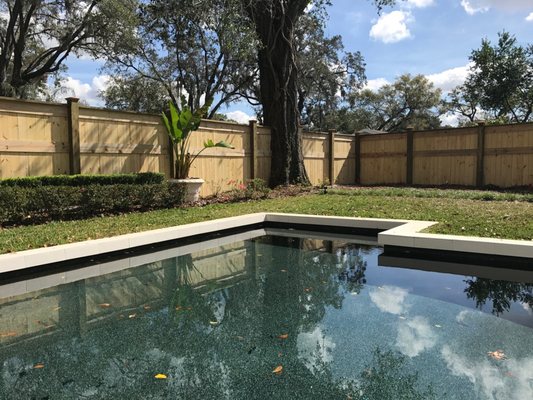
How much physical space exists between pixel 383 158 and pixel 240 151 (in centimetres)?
700

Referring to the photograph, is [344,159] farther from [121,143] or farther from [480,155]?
[121,143]

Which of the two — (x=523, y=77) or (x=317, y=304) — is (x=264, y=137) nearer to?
(x=317, y=304)

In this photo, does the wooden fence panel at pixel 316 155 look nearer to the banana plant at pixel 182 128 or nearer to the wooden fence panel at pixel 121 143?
the banana plant at pixel 182 128

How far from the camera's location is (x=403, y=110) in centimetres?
3784

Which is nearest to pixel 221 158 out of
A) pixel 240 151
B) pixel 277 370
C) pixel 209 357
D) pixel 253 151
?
pixel 240 151

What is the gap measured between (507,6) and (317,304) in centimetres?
1318

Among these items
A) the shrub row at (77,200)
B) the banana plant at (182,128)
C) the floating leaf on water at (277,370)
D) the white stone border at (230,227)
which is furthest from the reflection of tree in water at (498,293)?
the banana plant at (182,128)

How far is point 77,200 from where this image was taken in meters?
7.43

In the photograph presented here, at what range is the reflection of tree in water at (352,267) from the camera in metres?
4.77

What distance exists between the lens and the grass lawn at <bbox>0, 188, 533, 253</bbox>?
580 centimetres

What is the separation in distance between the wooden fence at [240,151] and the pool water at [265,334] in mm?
3696

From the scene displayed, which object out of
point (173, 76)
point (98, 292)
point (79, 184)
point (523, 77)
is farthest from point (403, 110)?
point (98, 292)

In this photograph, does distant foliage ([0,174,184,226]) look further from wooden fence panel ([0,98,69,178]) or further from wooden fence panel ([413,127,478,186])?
wooden fence panel ([413,127,478,186])

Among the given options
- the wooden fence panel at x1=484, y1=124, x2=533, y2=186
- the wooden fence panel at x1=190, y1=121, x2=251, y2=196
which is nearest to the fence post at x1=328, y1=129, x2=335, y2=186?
the wooden fence panel at x1=190, y1=121, x2=251, y2=196
